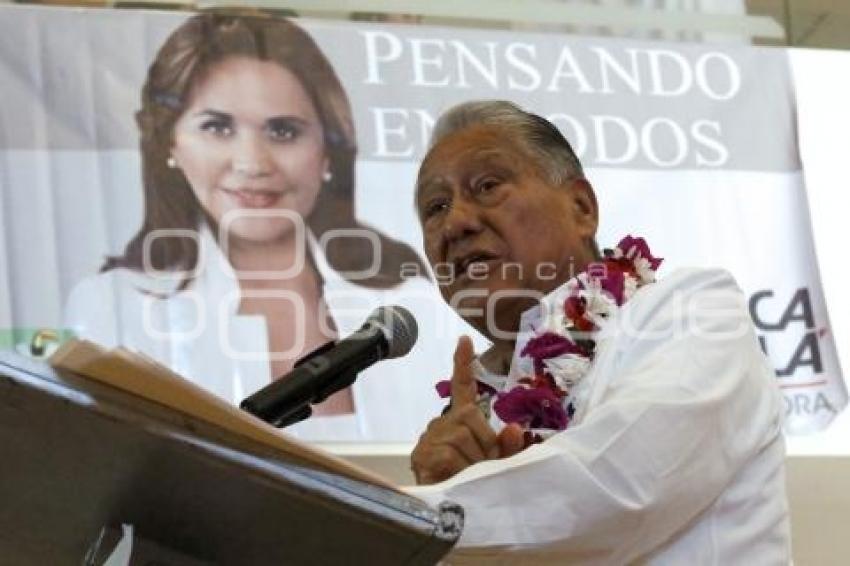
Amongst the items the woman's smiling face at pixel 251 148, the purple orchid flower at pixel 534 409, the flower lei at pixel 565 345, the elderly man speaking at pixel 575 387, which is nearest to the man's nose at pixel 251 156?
the woman's smiling face at pixel 251 148

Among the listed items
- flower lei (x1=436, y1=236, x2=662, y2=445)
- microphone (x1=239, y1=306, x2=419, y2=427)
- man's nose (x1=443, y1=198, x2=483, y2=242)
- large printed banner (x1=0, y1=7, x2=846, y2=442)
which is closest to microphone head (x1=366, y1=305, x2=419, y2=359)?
microphone (x1=239, y1=306, x2=419, y2=427)

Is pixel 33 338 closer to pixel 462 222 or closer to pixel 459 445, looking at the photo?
pixel 462 222

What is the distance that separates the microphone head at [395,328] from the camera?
1.30 meters

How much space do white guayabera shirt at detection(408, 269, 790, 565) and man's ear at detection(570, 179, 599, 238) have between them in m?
0.24

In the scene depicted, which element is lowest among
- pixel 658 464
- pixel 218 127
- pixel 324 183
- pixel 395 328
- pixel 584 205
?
pixel 658 464

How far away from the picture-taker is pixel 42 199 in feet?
10.4

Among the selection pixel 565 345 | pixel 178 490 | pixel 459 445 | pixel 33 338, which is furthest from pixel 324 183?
pixel 178 490

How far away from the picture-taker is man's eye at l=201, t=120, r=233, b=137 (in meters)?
3.27

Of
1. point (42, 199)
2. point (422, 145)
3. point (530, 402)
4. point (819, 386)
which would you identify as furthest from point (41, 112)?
point (530, 402)

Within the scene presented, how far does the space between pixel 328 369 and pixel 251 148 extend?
6.91ft

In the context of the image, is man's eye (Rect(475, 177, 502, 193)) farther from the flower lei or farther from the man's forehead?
the flower lei

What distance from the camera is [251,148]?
10.8ft

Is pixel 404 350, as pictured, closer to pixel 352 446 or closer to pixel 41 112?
pixel 352 446

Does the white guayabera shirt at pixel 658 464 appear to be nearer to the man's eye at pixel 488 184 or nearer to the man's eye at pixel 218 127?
the man's eye at pixel 488 184
